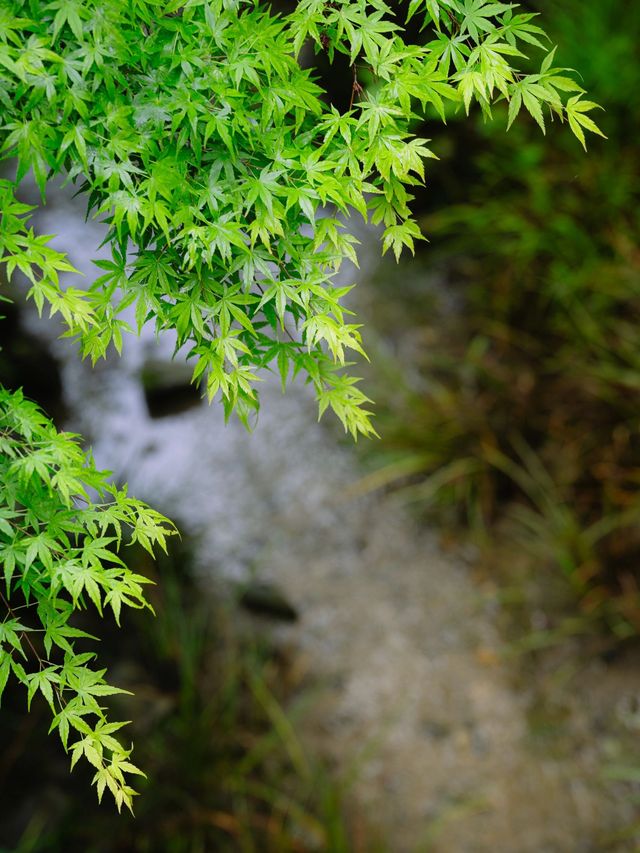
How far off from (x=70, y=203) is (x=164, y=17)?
293 cm

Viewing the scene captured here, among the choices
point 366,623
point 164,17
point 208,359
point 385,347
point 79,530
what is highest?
point 164,17

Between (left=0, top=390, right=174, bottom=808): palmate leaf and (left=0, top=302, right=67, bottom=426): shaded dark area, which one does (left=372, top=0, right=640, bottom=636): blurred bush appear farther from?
(left=0, top=390, right=174, bottom=808): palmate leaf

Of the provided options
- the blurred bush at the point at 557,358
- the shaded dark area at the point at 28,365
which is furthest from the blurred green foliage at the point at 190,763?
the blurred bush at the point at 557,358

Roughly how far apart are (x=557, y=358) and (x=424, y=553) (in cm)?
95

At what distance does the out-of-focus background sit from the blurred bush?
10 millimetres

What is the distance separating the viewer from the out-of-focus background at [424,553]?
9.02ft

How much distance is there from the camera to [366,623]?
3.32 meters

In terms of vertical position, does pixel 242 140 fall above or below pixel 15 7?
below

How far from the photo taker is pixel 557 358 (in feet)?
11.1

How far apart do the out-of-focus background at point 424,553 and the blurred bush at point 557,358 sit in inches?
0.4

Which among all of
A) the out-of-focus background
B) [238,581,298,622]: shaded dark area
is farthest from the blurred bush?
[238,581,298,622]: shaded dark area

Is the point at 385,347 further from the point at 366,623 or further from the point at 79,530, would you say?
the point at 79,530

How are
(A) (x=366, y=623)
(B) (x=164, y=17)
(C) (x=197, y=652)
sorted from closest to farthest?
(B) (x=164, y=17), (C) (x=197, y=652), (A) (x=366, y=623)

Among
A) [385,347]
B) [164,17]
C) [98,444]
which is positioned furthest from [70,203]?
[164,17]
